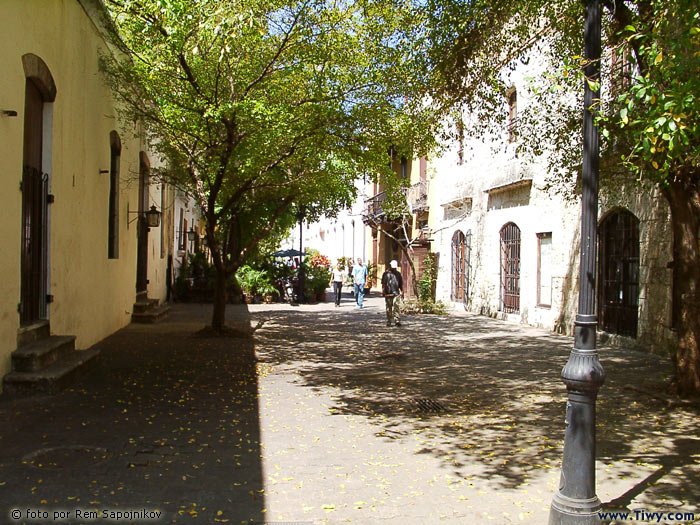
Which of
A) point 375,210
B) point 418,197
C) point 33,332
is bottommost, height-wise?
point 33,332

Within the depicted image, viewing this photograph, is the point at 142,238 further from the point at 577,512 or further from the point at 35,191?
the point at 577,512

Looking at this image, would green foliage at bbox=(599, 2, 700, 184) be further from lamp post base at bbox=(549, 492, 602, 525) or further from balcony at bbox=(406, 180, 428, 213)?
balcony at bbox=(406, 180, 428, 213)

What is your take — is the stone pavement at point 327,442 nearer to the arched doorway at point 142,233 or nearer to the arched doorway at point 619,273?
the arched doorway at point 619,273

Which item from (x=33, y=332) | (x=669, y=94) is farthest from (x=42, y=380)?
(x=669, y=94)

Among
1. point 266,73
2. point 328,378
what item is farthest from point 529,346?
point 266,73

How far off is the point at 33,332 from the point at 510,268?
44.1ft

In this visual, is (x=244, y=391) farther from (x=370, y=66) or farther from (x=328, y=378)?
(x=370, y=66)

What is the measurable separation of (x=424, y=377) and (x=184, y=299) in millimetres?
17003

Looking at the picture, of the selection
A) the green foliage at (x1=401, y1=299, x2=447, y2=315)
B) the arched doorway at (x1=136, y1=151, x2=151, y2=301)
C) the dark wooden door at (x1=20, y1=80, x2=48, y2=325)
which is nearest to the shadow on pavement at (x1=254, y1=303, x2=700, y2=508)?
the dark wooden door at (x1=20, y1=80, x2=48, y2=325)

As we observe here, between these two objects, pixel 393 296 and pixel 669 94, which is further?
pixel 393 296

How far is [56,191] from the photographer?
881 cm

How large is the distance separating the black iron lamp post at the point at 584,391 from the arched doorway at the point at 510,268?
1416cm

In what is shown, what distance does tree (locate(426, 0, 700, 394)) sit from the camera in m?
4.27

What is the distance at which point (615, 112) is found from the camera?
340 inches
